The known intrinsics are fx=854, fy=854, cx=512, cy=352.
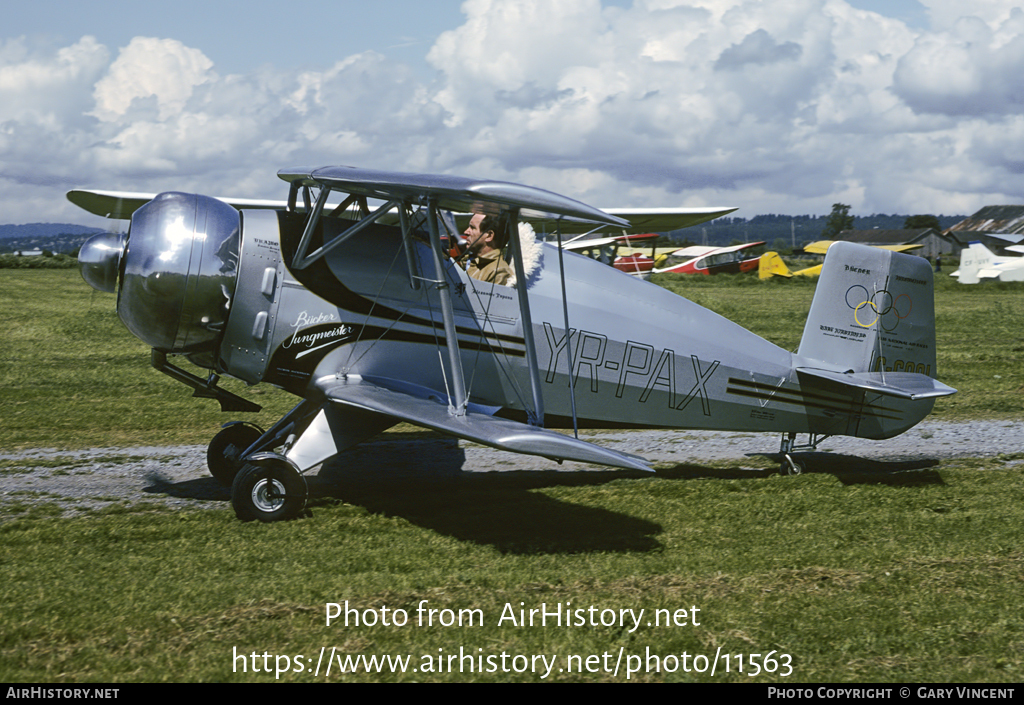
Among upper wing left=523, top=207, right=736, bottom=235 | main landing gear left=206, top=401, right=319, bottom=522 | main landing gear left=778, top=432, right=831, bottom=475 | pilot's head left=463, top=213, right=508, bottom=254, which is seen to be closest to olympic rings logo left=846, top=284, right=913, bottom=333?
main landing gear left=778, top=432, right=831, bottom=475

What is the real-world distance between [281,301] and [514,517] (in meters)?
2.51

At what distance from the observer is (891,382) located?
779cm

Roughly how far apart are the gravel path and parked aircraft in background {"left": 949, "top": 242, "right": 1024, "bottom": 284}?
1263 inches

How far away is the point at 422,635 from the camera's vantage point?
14.9 ft

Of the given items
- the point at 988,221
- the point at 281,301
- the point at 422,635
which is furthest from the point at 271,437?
the point at 988,221

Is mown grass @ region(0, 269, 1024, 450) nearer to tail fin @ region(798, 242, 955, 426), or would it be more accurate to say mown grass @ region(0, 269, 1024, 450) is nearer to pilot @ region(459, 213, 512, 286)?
tail fin @ region(798, 242, 955, 426)

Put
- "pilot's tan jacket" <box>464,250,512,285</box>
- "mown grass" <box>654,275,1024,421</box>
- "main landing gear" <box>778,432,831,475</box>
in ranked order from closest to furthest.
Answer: "pilot's tan jacket" <box>464,250,512,285</box>, "main landing gear" <box>778,432,831,475</box>, "mown grass" <box>654,275,1024,421</box>

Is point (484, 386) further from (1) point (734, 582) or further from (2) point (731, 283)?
(2) point (731, 283)

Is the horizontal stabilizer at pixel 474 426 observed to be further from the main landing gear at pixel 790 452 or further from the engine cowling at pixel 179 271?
the main landing gear at pixel 790 452

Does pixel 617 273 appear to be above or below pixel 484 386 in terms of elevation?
above

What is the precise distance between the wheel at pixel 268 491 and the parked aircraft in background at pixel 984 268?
128ft

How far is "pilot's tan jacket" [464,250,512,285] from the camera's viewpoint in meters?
7.22

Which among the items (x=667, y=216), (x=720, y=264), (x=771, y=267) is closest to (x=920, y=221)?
(x=720, y=264)

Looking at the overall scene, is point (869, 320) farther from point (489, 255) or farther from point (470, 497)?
point (470, 497)
